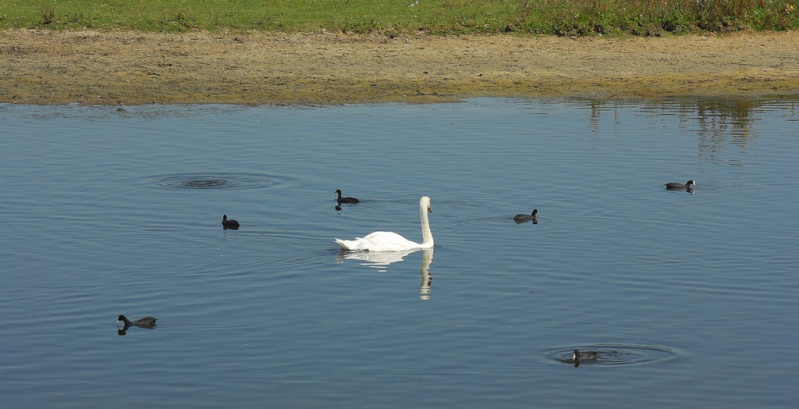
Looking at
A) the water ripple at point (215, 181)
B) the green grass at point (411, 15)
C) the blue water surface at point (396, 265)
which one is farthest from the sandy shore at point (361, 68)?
the water ripple at point (215, 181)

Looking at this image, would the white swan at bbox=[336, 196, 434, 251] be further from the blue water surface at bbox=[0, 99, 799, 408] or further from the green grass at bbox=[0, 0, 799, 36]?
the green grass at bbox=[0, 0, 799, 36]

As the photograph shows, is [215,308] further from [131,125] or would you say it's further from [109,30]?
[109,30]

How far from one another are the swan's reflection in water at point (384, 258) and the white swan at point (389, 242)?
0.05m

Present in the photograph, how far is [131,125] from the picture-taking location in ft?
77.4

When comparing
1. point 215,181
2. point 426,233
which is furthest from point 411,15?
point 426,233

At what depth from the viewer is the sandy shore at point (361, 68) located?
27.0 metres

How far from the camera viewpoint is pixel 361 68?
28.8 m

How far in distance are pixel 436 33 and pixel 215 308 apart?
19.9 meters

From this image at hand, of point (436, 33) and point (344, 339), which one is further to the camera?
point (436, 33)

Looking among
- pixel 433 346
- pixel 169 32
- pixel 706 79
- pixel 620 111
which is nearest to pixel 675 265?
pixel 433 346

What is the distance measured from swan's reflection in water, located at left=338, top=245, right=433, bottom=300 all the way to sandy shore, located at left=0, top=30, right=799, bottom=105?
12.1 metres

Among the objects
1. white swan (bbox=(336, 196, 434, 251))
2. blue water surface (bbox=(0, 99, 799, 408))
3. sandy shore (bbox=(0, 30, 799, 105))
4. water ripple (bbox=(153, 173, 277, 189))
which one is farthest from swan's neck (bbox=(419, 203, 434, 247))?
sandy shore (bbox=(0, 30, 799, 105))

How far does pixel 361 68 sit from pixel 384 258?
14.7m

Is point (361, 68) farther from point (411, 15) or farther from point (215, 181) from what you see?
Answer: point (215, 181)
